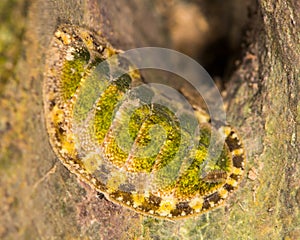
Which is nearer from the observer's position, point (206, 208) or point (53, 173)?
point (53, 173)

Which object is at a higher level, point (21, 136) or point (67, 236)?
point (21, 136)

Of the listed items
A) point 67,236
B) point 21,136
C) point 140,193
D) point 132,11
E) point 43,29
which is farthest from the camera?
point 132,11

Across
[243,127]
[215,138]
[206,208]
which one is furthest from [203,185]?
[243,127]

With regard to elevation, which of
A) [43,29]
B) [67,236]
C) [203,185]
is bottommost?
[67,236]

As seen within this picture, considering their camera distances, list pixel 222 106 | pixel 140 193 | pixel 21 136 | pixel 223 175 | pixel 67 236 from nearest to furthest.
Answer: pixel 21 136
pixel 67 236
pixel 140 193
pixel 223 175
pixel 222 106

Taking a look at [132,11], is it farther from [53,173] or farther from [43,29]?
[53,173]

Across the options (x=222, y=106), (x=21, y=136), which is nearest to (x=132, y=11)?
(x=222, y=106)
